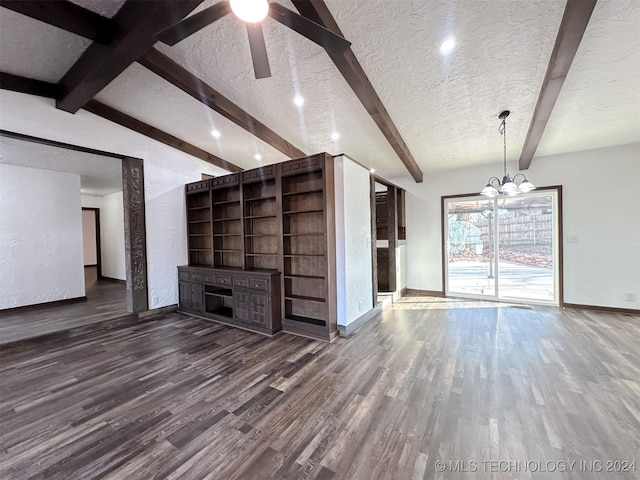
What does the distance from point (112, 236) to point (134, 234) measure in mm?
4302

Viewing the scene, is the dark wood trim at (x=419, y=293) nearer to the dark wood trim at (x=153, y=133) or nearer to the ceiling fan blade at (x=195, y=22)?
the dark wood trim at (x=153, y=133)

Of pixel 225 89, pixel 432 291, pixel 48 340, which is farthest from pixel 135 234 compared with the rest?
pixel 432 291

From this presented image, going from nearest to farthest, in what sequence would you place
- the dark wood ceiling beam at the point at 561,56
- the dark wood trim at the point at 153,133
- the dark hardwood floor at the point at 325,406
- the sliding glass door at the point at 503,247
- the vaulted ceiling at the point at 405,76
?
the dark hardwood floor at the point at 325,406 → the dark wood ceiling beam at the point at 561,56 → the vaulted ceiling at the point at 405,76 → the dark wood trim at the point at 153,133 → the sliding glass door at the point at 503,247

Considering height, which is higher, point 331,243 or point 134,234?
point 134,234

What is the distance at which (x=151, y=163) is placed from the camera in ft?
15.5

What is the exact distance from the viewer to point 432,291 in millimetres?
6012

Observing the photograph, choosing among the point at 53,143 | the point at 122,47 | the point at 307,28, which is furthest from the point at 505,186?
the point at 53,143

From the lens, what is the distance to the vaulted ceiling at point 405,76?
233 cm

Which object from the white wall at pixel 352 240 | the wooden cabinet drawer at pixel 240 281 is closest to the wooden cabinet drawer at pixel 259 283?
the wooden cabinet drawer at pixel 240 281

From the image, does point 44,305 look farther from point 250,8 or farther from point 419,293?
point 419,293

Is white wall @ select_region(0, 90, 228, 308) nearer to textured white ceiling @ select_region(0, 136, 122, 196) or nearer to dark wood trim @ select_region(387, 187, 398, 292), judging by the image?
textured white ceiling @ select_region(0, 136, 122, 196)

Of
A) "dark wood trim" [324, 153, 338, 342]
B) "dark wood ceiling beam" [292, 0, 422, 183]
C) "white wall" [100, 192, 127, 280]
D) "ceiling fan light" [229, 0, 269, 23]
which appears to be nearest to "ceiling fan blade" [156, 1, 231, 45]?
"ceiling fan light" [229, 0, 269, 23]

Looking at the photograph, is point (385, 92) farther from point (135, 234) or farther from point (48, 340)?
point (48, 340)

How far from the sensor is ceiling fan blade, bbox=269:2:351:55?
5.18 ft
